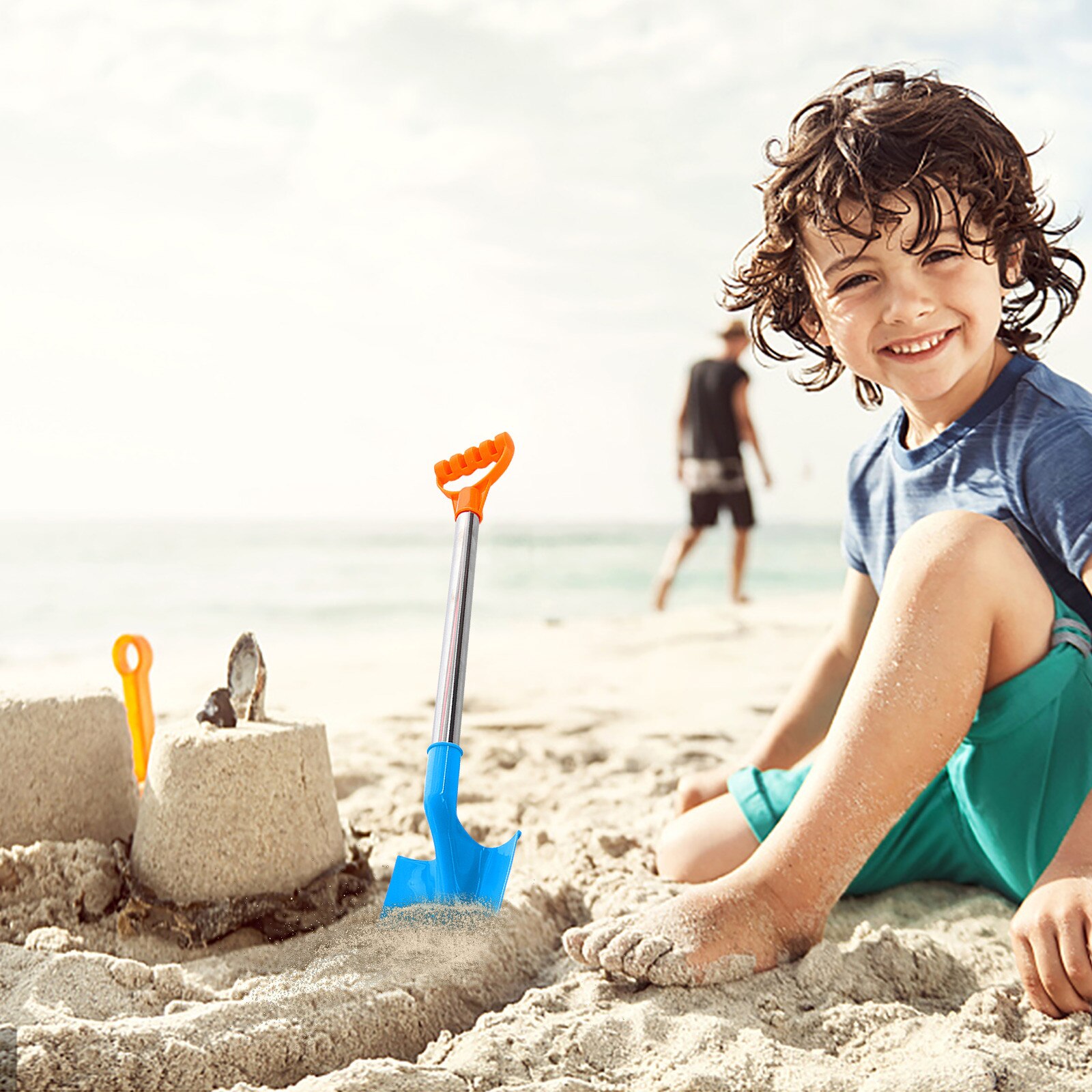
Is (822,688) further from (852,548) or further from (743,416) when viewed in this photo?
(743,416)

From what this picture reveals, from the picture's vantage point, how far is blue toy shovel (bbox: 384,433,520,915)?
111cm

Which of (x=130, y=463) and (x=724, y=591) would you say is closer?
(x=724, y=591)

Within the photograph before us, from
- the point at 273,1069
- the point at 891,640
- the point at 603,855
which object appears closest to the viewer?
the point at 273,1069

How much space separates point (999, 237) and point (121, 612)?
7575 millimetres

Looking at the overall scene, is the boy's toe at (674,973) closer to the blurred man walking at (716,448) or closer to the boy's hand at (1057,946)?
the boy's hand at (1057,946)

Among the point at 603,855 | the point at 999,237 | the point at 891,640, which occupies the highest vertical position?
the point at 999,237

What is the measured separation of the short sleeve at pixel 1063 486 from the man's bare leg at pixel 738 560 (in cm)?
455

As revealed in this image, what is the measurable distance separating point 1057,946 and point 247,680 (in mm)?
881

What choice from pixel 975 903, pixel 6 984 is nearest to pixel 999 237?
pixel 975 903

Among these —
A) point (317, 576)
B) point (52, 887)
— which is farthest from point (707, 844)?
point (317, 576)

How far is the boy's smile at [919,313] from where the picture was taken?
1.15 m

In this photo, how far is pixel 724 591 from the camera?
10828 mm

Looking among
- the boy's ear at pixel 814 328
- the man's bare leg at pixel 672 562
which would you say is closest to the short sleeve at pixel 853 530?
the boy's ear at pixel 814 328

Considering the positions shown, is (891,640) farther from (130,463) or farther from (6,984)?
(130,463)
